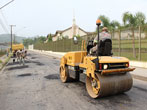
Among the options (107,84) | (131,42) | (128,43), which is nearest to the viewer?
(107,84)

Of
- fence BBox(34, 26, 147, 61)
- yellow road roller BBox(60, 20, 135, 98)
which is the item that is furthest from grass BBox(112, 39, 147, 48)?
yellow road roller BBox(60, 20, 135, 98)

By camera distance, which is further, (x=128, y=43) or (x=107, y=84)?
(x=128, y=43)

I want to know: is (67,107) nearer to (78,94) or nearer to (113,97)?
(78,94)

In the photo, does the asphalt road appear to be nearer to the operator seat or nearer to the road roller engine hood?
the road roller engine hood

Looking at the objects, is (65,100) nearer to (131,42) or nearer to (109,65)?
(109,65)

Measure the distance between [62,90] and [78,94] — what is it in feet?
2.65

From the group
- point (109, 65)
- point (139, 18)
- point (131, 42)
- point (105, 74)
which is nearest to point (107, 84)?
point (105, 74)

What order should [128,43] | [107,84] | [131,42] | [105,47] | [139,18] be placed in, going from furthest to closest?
[139,18] < [128,43] < [131,42] < [105,47] < [107,84]

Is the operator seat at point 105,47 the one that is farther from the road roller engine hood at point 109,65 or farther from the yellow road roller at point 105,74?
the road roller engine hood at point 109,65

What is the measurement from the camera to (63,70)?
723 centimetres

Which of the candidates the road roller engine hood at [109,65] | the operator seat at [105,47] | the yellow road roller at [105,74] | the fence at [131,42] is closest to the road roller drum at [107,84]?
the yellow road roller at [105,74]

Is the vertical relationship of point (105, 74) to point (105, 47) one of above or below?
below

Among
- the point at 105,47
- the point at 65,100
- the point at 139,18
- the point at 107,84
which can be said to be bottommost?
the point at 65,100

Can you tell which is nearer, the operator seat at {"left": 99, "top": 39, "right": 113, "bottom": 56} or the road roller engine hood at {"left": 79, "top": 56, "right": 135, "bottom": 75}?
the road roller engine hood at {"left": 79, "top": 56, "right": 135, "bottom": 75}
